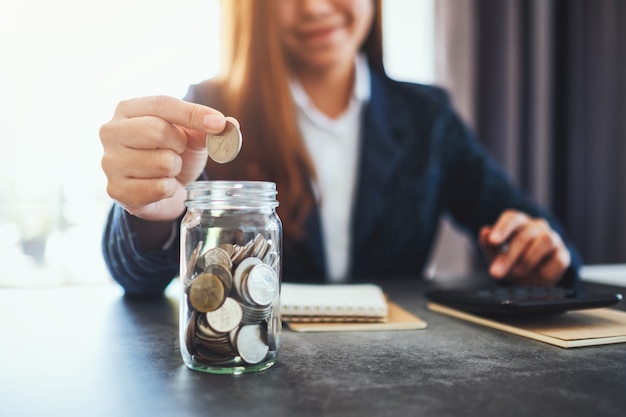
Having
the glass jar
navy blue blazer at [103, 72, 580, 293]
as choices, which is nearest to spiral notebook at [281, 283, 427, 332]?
the glass jar

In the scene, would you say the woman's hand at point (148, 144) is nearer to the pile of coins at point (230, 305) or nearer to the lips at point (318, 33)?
the pile of coins at point (230, 305)

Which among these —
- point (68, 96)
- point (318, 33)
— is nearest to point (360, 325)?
point (318, 33)

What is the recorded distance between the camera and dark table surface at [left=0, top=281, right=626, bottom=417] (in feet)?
1.30

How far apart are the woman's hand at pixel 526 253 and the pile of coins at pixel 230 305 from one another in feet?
2.16

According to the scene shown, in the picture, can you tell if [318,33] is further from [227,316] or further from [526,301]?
[227,316]

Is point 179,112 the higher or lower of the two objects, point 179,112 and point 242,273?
the higher

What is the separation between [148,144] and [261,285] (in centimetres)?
25

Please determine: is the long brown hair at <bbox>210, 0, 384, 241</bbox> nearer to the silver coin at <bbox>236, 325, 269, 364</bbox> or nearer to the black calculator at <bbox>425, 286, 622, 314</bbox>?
the black calculator at <bbox>425, 286, 622, 314</bbox>

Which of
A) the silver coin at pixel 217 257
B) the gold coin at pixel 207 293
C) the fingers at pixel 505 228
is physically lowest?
the fingers at pixel 505 228

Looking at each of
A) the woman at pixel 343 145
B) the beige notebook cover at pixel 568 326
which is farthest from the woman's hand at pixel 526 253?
the beige notebook cover at pixel 568 326

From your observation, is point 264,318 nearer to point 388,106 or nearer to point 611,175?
point 388,106

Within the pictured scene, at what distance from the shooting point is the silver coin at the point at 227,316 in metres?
0.46

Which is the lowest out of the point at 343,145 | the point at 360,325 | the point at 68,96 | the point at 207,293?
the point at 360,325

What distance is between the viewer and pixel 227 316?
464 millimetres
